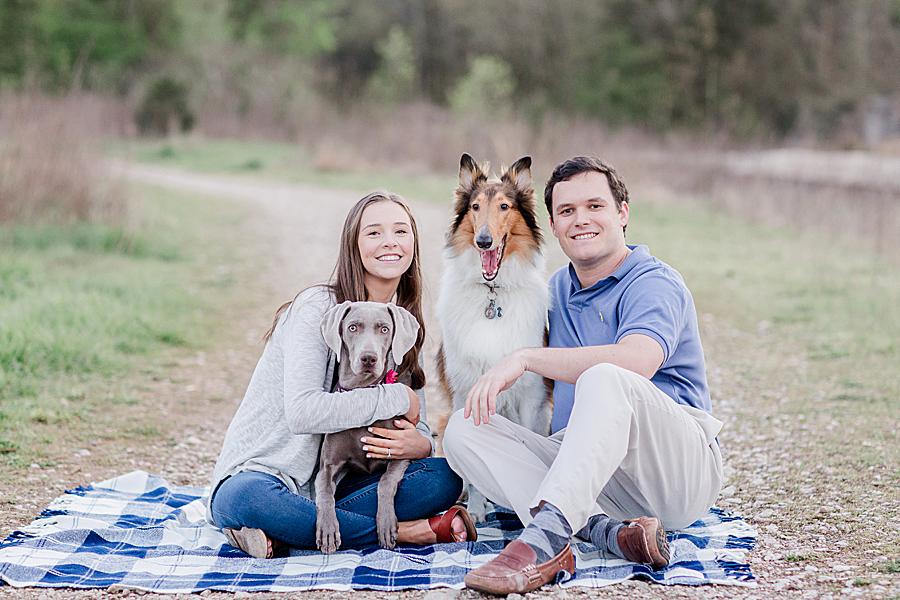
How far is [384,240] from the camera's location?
162 inches

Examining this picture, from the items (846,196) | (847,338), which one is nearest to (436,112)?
(846,196)

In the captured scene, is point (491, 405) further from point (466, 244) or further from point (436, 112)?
point (436, 112)

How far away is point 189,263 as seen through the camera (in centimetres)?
1217

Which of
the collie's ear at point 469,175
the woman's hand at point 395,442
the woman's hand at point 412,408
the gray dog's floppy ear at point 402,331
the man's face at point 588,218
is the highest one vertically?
the collie's ear at point 469,175

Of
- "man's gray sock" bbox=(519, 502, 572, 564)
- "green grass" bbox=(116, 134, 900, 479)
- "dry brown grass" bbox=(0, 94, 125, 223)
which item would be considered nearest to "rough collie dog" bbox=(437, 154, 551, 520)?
"man's gray sock" bbox=(519, 502, 572, 564)

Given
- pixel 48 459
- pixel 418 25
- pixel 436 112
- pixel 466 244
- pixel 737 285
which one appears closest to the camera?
pixel 466 244

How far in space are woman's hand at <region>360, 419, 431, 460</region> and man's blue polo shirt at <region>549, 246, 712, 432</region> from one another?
2.47 feet

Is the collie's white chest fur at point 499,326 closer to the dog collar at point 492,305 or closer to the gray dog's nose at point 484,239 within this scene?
the dog collar at point 492,305

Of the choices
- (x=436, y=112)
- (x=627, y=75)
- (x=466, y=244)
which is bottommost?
(x=466, y=244)

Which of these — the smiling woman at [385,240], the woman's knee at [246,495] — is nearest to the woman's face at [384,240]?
the smiling woman at [385,240]

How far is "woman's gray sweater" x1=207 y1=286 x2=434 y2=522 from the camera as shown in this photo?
3.86 metres

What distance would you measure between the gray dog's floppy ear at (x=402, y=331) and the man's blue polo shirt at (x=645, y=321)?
2.57ft

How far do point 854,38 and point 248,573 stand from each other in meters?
42.5

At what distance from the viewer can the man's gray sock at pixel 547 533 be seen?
11.4 ft
